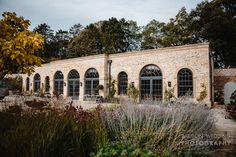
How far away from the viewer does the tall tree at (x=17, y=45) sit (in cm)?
312

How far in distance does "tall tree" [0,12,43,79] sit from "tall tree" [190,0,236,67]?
23.9m

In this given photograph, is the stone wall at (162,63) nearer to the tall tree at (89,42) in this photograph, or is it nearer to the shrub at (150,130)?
the shrub at (150,130)

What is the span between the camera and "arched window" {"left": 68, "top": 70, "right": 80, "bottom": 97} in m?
22.5

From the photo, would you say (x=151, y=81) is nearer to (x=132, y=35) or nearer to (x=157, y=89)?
(x=157, y=89)

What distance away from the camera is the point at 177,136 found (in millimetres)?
3936

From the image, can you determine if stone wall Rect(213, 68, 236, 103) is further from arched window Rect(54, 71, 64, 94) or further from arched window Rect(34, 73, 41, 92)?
arched window Rect(34, 73, 41, 92)

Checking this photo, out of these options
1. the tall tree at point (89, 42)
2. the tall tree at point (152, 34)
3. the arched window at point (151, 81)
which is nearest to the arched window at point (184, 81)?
the arched window at point (151, 81)

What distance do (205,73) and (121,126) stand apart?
12141mm

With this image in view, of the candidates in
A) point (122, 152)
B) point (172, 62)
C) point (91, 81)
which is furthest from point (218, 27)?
point (122, 152)

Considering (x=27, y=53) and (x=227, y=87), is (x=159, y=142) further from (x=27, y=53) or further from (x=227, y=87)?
(x=227, y=87)

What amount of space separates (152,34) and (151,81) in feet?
56.1

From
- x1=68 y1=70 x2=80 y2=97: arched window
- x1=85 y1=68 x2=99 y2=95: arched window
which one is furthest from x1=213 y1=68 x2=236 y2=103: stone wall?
x1=68 y1=70 x2=80 y2=97: arched window

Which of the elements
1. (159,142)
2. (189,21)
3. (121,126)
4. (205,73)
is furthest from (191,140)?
(189,21)

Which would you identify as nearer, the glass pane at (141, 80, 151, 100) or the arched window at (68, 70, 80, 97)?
the glass pane at (141, 80, 151, 100)
